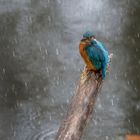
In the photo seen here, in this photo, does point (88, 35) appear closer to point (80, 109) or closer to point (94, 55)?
point (94, 55)

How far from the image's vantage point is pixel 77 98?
14.2ft

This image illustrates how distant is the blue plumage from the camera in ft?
14.2

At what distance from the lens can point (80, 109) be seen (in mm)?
4207

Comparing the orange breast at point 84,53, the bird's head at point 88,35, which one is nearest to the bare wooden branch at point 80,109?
the orange breast at point 84,53

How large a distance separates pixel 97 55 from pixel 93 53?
48 millimetres

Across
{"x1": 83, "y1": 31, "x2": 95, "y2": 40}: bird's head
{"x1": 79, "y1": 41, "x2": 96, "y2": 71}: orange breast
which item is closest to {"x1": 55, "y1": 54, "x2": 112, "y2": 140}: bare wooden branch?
{"x1": 79, "y1": 41, "x2": 96, "y2": 71}: orange breast

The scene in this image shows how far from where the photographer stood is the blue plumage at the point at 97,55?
4315 millimetres

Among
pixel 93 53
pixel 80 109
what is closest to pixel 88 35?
pixel 93 53

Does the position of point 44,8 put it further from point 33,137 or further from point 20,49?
point 33,137

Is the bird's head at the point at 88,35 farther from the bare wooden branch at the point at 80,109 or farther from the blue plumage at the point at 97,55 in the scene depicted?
the bare wooden branch at the point at 80,109

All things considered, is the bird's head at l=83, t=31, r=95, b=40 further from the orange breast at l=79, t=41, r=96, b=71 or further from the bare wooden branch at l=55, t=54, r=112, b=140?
the bare wooden branch at l=55, t=54, r=112, b=140

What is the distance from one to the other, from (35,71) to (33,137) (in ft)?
4.89

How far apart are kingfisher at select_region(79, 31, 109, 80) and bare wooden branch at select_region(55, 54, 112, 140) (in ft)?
0.39

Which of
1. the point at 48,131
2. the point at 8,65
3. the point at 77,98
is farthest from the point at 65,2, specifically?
the point at 77,98
